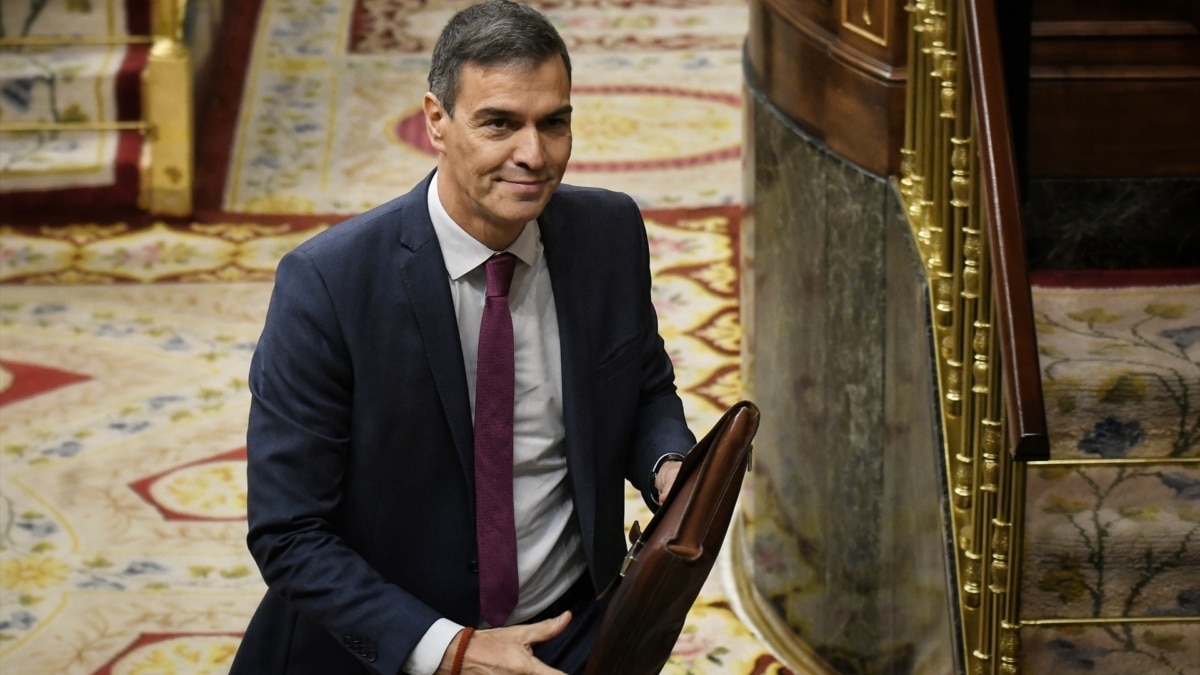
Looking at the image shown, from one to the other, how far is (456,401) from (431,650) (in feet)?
1.03

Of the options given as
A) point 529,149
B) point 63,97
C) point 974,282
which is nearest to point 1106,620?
point 974,282

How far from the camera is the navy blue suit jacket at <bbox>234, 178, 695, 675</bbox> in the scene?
2312mm

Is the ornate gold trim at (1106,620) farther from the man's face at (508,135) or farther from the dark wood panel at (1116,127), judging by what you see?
the man's face at (508,135)

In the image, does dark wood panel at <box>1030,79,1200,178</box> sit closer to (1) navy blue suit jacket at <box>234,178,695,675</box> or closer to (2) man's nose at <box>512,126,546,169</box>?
(1) navy blue suit jacket at <box>234,178,695,675</box>

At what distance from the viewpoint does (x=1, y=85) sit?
22.2 feet

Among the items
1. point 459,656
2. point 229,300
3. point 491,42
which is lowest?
point 229,300

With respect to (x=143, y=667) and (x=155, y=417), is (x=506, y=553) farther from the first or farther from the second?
(x=155, y=417)

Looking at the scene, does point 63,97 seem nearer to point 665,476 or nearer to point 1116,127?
point 1116,127

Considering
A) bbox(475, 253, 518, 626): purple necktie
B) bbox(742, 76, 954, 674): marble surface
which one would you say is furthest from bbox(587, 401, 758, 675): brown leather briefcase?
bbox(742, 76, 954, 674): marble surface

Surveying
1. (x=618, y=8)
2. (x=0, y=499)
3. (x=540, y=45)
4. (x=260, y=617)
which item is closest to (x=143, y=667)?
(x=0, y=499)

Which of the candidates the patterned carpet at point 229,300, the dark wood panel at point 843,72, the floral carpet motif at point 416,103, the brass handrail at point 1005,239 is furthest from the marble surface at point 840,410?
the floral carpet motif at point 416,103

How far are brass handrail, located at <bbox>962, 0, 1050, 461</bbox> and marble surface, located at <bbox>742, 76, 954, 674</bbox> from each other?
434 mm

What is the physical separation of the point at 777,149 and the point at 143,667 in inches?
71.3

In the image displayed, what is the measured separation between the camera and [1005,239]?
300 centimetres
